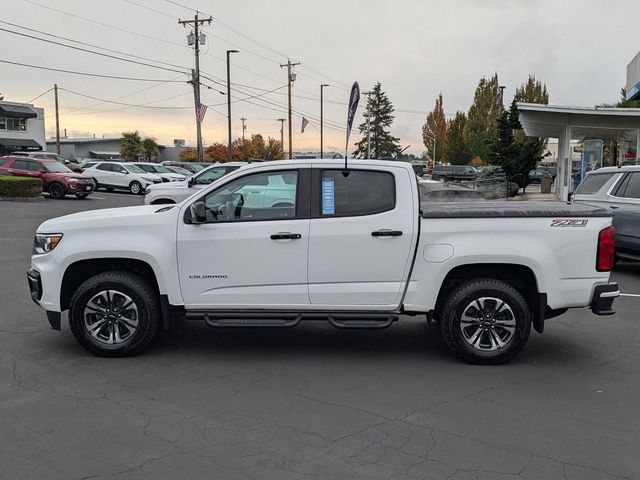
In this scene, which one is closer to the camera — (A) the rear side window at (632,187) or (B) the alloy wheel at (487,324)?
(B) the alloy wheel at (487,324)

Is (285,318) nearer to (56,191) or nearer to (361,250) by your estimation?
(361,250)

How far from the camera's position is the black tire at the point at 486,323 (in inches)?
229

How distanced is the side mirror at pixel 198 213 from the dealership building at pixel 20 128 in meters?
64.3

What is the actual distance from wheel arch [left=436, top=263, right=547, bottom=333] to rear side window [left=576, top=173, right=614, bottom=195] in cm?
623

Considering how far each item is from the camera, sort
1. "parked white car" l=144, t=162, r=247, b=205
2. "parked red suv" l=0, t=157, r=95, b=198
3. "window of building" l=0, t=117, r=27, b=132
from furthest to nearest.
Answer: "window of building" l=0, t=117, r=27, b=132 < "parked red suv" l=0, t=157, r=95, b=198 < "parked white car" l=144, t=162, r=247, b=205

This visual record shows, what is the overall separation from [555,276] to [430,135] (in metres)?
86.0

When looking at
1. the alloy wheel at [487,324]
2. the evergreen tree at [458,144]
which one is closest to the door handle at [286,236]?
the alloy wheel at [487,324]

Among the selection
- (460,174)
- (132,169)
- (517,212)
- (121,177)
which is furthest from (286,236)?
(460,174)

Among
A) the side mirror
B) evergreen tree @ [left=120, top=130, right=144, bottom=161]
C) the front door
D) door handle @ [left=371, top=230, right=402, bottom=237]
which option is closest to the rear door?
door handle @ [left=371, top=230, right=402, bottom=237]

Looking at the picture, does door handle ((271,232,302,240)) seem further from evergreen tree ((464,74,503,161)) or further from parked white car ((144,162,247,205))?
evergreen tree ((464,74,503,161))

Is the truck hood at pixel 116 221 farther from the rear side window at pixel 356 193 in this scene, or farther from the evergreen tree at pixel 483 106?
the evergreen tree at pixel 483 106

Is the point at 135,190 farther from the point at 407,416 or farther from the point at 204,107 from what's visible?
the point at 407,416

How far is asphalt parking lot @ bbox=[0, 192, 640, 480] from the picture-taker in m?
3.92

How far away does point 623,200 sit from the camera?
10773 mm
